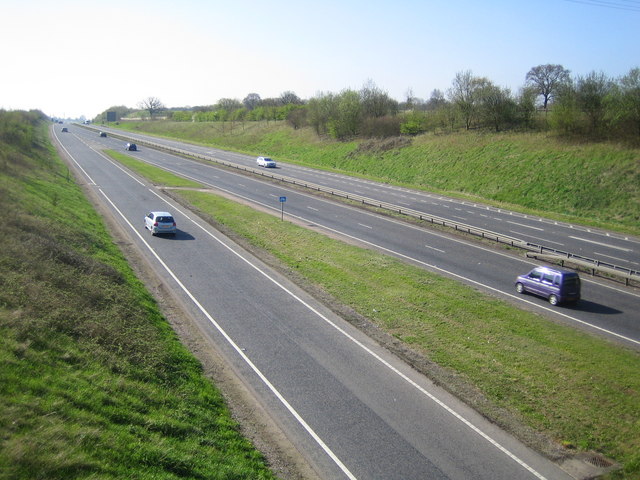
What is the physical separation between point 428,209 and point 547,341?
1032 inches

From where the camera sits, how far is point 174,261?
1009 inches

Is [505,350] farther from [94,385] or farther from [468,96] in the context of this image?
[468,96]

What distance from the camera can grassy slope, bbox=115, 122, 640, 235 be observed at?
1626 inches

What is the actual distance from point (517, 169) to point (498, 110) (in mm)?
15458

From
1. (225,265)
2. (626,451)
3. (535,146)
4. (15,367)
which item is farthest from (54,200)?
(535,146)

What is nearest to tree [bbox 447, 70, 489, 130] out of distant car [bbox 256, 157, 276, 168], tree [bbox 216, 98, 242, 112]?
distant car [bbox 256, 157, 276, 168]

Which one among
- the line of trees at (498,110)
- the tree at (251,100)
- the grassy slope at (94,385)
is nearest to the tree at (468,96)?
the line of trees at (498,110)

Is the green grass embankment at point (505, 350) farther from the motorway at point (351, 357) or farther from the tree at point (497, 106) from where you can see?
the tree at point (497, 106)

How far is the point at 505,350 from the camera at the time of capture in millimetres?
16641

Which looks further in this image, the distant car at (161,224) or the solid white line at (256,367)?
the distant car at (161,224)

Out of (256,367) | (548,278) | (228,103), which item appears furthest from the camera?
(228,103)

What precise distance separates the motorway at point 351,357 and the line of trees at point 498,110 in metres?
28.4

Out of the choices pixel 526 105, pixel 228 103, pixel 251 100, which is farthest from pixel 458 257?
pixel 251 100

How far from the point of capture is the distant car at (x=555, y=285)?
70.3 ft
